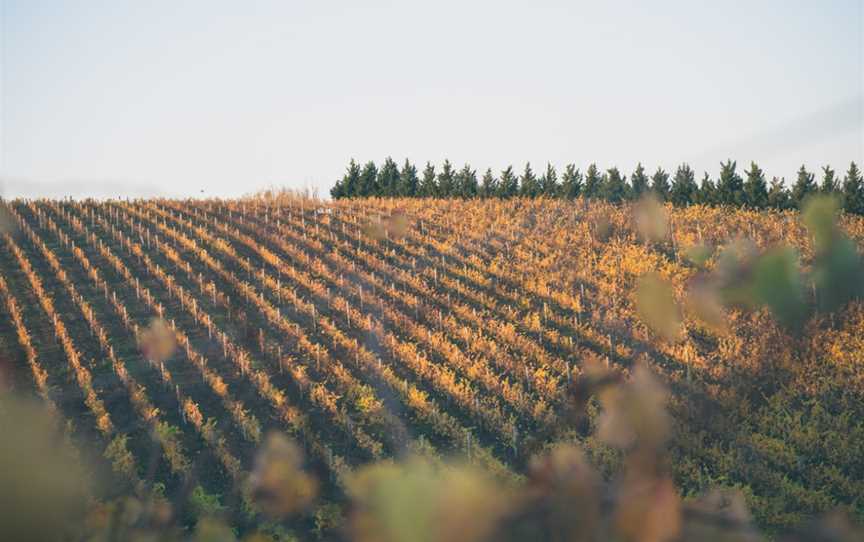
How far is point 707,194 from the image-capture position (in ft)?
117

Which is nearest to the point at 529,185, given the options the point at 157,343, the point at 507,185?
the point at 507,185

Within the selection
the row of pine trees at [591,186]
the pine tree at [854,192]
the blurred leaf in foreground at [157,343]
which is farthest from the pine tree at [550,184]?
the blurred leaf in foreground at [157,343]

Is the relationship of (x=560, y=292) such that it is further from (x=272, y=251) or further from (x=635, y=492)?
(x=635, y=492)

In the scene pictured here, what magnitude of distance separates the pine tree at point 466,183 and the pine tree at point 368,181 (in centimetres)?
692

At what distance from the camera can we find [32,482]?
0.88 m

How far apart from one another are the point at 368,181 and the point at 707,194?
2248cm

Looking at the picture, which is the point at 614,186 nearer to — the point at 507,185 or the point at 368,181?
the point at 507,185

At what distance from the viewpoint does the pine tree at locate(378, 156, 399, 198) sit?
48.6m

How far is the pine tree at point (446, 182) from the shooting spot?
4503 cm

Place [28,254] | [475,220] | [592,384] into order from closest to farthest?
1. [592,384]
2. [28,254]
3. [475,220]

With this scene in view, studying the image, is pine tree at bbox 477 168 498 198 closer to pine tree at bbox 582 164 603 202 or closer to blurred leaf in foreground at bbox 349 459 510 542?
pine tree at bbox 582 164 603 202

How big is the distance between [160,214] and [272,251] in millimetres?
8016

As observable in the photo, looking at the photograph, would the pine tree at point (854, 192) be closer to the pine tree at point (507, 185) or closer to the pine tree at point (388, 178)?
the pine tree at point (507, 185)

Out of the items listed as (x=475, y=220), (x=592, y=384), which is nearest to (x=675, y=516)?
(x=592, y=384)
